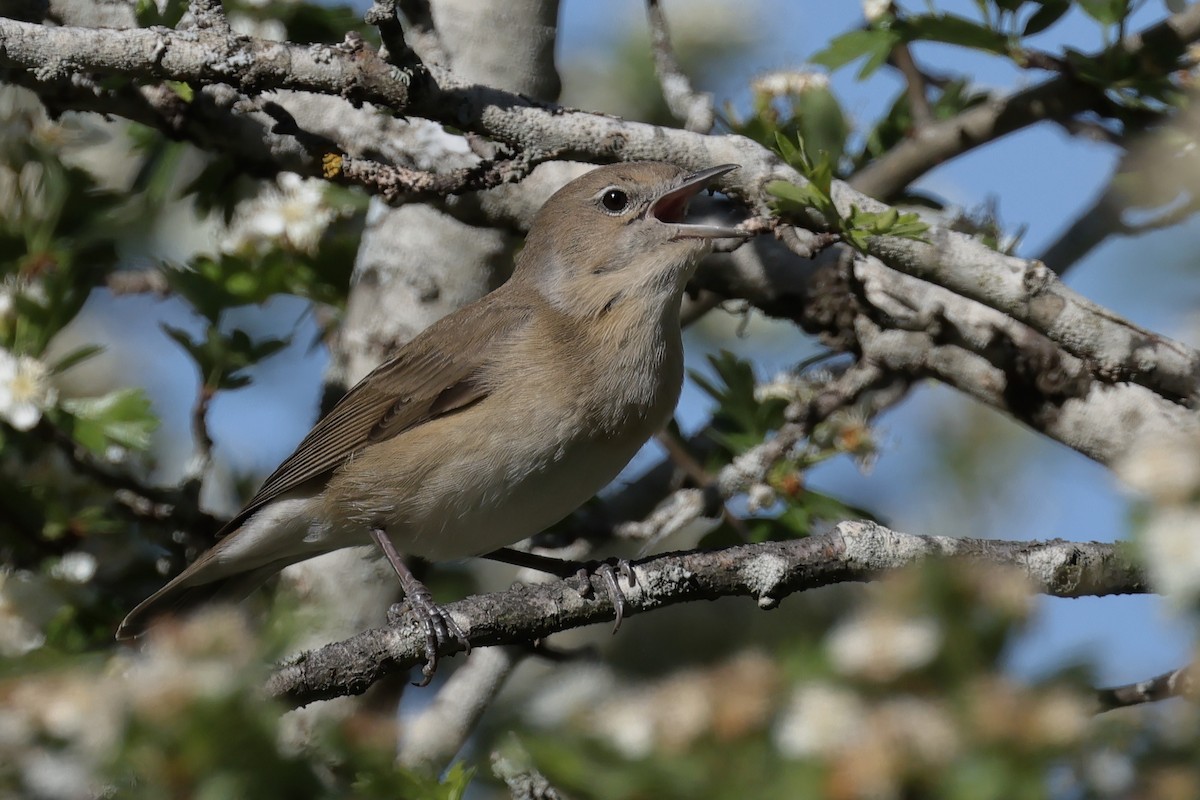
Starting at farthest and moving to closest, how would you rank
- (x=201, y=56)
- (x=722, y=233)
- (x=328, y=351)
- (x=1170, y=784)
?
(x=328, y=351)
(x=722, y=233)
(x=201, y=56)
(x=1170, y=784)

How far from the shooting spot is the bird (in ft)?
13.7

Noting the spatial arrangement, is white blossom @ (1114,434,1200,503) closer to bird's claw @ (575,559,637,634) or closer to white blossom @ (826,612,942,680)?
white blossom @ (826,612,942,680)

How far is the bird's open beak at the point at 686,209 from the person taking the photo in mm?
3949

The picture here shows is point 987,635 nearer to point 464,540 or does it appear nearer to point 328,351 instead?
point 464,540

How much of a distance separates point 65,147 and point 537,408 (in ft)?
7.94

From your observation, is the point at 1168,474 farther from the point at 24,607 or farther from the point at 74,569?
the point at 74,569

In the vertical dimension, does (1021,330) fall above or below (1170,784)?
below

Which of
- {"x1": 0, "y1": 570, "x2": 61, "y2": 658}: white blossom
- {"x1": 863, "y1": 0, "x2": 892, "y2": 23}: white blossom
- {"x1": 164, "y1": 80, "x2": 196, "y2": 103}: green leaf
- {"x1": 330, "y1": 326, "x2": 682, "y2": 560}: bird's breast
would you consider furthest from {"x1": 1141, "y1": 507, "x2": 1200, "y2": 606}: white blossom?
{"x1": 164, "y1": 80, "x2": 196, "y2": 103}: green leaf

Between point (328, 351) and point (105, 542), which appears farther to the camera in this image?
point (328, 351)

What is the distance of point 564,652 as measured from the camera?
5.14 m

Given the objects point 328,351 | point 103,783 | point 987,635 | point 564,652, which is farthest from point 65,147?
point 987,635

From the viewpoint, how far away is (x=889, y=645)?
148 centimetres

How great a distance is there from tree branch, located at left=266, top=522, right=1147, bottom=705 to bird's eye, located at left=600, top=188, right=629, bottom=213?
168 cm

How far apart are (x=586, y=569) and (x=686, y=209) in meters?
1.59
